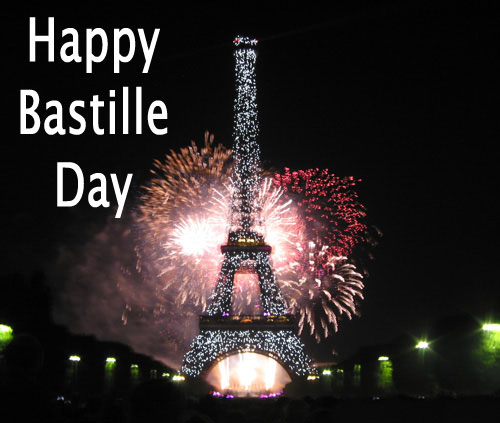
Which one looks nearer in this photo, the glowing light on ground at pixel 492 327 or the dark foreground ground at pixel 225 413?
the dark foreground ground at pixel 225 413

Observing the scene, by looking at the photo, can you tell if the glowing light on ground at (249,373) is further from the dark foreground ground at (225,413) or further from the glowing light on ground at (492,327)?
the dark foreground ground at (225,413)

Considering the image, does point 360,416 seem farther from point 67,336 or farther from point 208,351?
point 67,336

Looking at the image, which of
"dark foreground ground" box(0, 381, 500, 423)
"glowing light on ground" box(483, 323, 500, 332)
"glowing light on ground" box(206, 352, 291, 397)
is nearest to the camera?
"dark foreground ground" box(0, 381, 500, 423)

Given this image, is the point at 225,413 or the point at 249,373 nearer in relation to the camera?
the point at 225,413

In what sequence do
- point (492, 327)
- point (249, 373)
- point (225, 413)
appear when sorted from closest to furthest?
point (225, 413) < point (492, 327) < point (249, 373)

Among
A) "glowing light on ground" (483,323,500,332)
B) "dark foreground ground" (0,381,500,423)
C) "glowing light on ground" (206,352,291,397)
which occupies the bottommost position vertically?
"glowing light on ground" (206,352,291,397)

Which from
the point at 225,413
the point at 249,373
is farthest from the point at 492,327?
the point at 225,413

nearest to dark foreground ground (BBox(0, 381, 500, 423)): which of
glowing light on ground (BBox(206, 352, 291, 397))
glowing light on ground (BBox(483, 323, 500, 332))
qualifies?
glowing light on ground (BBox(483, 323, 500, 332))

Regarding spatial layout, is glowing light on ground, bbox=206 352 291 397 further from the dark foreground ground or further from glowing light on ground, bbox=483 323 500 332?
the dark foreground ground

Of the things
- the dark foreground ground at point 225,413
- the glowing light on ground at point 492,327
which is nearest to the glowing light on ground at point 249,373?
the glowing light on ground at point 492,327

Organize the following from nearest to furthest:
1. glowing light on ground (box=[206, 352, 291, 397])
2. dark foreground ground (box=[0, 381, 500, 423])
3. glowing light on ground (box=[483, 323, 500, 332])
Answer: dark foreground ground (box=[0, 381, 500, 423])
glowing light on ground (box=[483, 323, 500, 332])
glowing light on ground (box=[206, 352, 291, 397])

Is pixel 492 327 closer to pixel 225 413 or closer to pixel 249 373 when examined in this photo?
pixel 249 373
